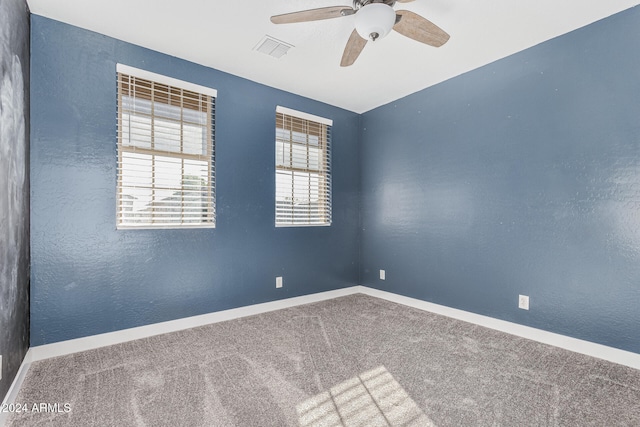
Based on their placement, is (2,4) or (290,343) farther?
(290,343)

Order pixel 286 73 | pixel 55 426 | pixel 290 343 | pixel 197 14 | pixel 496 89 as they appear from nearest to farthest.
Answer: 1. pixel 55 426
2. pixel 197 14
3. pixel 290 343
4. pixel 496 89
5. pixel 286 73

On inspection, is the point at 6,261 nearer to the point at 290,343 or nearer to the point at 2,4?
the point at 2,4

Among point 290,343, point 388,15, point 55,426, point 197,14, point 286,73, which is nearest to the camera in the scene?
point 55,426

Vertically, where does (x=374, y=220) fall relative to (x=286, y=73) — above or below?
below

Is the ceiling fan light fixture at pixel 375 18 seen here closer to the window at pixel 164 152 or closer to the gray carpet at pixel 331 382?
the window at pixel 164 152

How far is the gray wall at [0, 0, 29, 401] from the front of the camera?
1653 mm

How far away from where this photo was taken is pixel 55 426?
5.08 feet

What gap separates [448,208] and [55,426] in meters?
3.45

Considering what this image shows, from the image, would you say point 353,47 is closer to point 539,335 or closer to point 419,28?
point 419,28

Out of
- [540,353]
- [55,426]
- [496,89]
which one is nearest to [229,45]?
[496,89]

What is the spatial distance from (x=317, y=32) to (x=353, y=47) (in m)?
0.39

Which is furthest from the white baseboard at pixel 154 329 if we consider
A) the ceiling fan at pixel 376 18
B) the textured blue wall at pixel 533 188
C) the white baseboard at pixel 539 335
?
the ceiling fan at pixel 376 18

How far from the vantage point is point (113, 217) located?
2580 millimetres

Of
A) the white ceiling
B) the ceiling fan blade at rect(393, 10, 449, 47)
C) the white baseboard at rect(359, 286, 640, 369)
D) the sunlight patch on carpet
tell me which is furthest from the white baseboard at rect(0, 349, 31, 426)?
the white baseboard at rect(359, 286, 640, 369)
